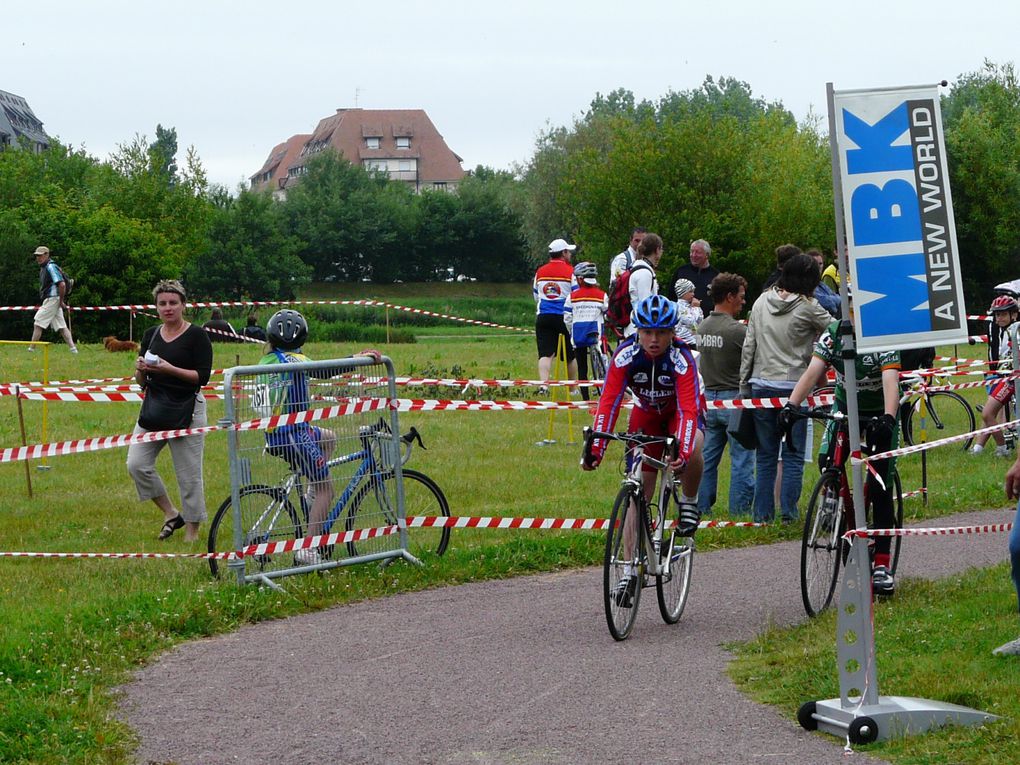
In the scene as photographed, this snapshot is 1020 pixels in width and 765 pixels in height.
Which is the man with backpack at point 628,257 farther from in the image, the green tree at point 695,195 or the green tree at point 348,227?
the green tree at point 348,227

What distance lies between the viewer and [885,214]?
6.07 metres

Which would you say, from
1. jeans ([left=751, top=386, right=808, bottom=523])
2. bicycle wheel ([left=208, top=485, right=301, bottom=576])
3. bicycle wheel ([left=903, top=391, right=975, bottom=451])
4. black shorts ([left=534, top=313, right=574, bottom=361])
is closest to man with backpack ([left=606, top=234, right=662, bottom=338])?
black shorts ([left=534, top=313, right=574, bottom=361])

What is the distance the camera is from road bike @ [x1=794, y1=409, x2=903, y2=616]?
8.06 meters

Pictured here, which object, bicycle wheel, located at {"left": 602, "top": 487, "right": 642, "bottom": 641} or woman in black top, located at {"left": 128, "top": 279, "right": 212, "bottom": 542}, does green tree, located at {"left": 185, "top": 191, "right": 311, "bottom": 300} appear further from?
bicycle wheel, located at {"left": 602, "top": 487, "right": 642, "bottom": 641}

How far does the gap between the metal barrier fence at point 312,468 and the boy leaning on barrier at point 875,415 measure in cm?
290

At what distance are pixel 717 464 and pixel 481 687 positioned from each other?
5.43 m

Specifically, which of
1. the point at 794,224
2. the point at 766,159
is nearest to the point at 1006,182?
the point at 794,224

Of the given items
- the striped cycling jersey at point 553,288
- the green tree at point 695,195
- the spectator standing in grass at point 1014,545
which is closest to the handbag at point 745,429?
the spectator standing in grass at point 1014,545

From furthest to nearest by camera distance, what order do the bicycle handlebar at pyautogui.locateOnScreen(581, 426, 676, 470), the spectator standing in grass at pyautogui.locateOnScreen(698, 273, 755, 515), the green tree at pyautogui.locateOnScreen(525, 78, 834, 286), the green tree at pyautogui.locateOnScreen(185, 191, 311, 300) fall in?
1. the green tree at pyautogui.locateOnScreen(185, 191, 311, 300)
2. the green tree at pyautogui.locateOnScreen(525, 78, 834, 286)
3. the spectator standing in grass at pyautogui.locateOnScreen(698, 273, 755, 515)
4. the bicycle handlebar at pyautogui.locateOnScreen(581, 426, 676, 470)

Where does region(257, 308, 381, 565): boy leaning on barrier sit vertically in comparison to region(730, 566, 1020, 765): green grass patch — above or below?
above

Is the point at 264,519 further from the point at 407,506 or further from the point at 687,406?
the point at 687,406

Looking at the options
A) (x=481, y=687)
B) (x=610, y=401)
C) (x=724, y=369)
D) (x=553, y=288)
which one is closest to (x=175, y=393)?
(x=724, y=369)

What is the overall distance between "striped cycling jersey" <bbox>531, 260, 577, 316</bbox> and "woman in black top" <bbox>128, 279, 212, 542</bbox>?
6.88 meters

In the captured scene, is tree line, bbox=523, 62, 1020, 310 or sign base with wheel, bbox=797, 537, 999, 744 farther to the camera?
tree line, bbox=523, 62, 1020, 310
